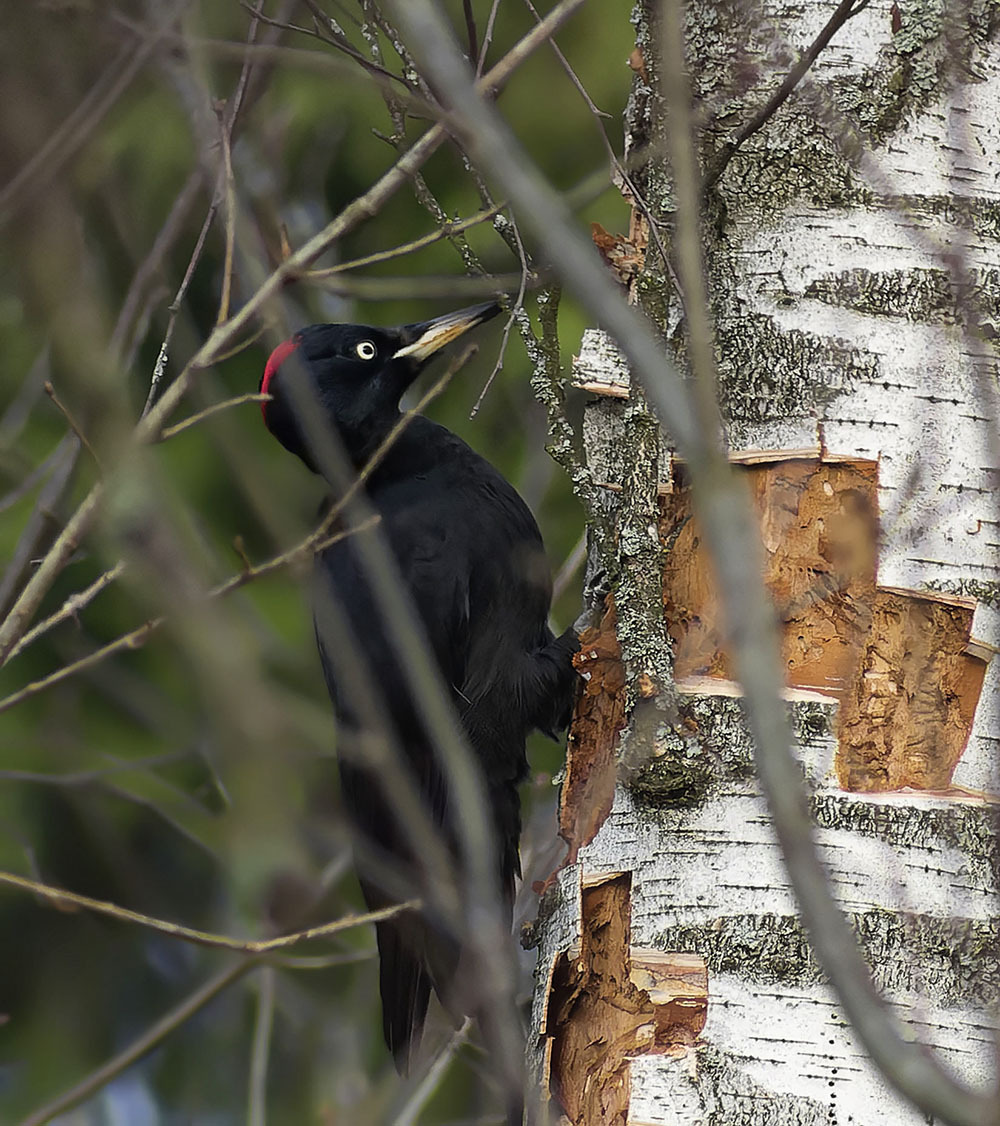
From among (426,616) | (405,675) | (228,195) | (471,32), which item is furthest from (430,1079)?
(471,32)

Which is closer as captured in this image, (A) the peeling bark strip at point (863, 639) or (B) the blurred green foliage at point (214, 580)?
(A) the peeling bark strip at point (863, 639)

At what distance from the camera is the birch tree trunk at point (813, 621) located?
5.32 feet

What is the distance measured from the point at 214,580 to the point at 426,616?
21.3 inches

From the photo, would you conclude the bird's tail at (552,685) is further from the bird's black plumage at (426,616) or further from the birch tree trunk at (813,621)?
the birch tree trunk at (813,621)

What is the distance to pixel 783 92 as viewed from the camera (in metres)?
1.61

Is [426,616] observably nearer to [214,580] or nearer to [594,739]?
[214,580]

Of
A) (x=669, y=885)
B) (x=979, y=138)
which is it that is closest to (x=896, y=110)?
(x=979, y=138)

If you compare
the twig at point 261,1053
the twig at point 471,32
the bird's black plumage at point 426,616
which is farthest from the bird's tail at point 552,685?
the twig at point 471,32

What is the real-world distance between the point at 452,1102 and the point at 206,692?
→ 11.4 ft

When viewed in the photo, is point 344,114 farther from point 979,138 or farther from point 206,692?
point 206,692

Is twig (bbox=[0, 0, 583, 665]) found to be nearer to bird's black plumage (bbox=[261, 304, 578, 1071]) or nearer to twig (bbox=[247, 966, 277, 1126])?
bird's black plumage (bbox=[261, 304, 578, 1071])

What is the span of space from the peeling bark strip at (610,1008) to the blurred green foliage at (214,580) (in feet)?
1.92

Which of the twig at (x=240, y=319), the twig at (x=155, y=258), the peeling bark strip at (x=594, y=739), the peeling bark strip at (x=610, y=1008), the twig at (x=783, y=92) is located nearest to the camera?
the twig at (x=783, y=92)

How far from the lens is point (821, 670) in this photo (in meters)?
1.79
